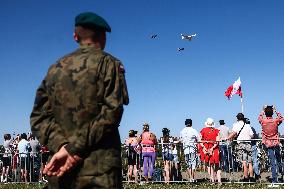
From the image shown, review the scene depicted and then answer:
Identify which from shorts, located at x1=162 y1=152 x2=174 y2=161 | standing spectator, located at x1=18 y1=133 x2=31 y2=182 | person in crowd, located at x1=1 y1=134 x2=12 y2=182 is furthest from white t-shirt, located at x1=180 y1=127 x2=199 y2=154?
person in crowd, located at x1=1 y1=134 x2=12 y2=182

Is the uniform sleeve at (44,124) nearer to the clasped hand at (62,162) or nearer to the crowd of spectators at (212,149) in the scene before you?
the clasped hand at (62,162)

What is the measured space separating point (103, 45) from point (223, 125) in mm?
12179

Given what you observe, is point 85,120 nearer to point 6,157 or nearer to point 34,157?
point 34,157

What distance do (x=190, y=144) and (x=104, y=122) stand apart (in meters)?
11.5

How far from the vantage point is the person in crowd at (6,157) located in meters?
17.7

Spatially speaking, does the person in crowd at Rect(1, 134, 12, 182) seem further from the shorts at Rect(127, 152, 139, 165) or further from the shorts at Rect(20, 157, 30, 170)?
the shorts at Rect(127, 152, 139, 165)

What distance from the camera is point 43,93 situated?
3.16 m

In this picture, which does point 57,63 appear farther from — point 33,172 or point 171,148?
point 33,172

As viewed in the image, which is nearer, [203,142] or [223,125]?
[203,142]

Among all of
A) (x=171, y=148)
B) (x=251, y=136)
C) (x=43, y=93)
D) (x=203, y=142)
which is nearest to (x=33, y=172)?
→ (x=171, y=148)

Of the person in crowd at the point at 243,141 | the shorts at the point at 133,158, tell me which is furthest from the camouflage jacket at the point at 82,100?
the shorts at the point at 133,158

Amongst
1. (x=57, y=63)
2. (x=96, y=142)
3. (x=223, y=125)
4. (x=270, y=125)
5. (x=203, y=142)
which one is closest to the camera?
(x=96, y=142)

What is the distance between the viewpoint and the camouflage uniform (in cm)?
287

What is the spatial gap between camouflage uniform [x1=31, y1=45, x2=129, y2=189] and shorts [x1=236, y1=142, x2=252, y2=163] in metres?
11.3
